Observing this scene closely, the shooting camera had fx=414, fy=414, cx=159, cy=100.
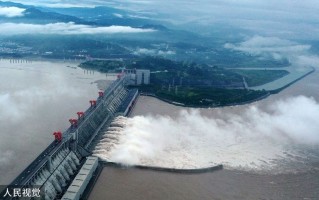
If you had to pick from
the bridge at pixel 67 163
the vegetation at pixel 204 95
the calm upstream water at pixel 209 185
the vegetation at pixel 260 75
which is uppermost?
the vegetation at pixel 260 75

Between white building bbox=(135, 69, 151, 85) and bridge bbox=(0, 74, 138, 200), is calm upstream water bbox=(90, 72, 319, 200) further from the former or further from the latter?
white building bbox=(135, 69, 151, 85)

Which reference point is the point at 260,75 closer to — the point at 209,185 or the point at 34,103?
the point at 34,103

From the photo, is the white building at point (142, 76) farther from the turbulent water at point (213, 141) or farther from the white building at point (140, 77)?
the turbulent water at point (213, 141)

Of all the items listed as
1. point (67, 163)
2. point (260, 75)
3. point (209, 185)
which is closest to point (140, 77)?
point (260, 75)

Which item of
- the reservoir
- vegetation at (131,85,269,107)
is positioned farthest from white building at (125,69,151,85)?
the reservoir

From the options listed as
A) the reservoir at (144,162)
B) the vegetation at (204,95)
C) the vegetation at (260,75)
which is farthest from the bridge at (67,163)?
the vegetation at (260,75)

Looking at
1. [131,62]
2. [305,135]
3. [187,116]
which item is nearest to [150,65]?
[131,62]
